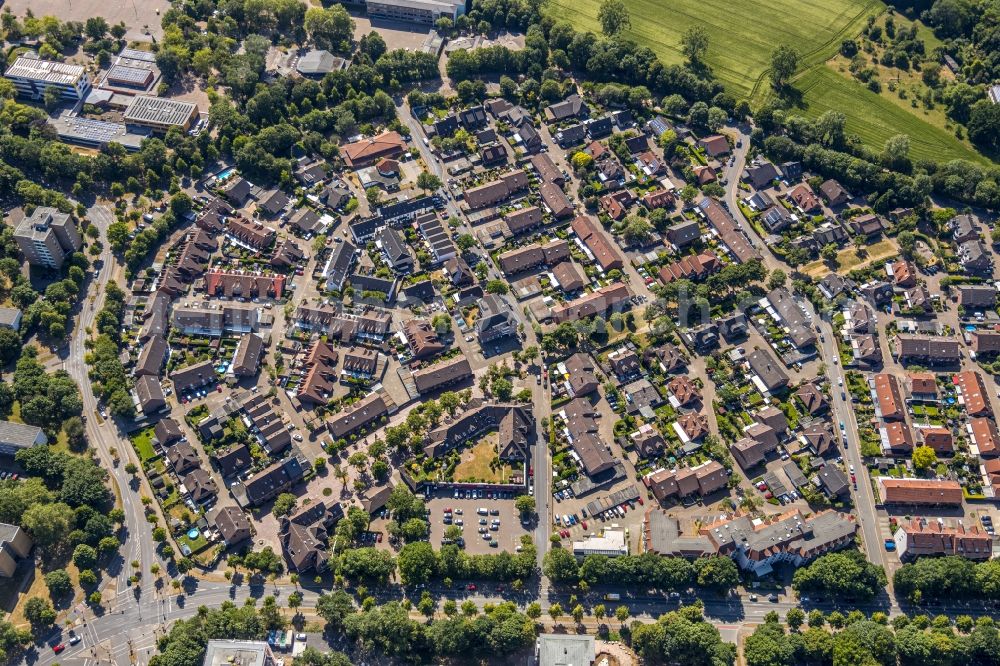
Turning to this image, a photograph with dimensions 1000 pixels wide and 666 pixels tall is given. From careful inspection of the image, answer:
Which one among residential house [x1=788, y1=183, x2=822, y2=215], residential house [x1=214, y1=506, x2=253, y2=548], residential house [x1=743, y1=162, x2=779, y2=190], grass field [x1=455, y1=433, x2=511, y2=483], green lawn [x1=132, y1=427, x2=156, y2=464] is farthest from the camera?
residential house [x1=743, y1=162, x2=779, y2=190]

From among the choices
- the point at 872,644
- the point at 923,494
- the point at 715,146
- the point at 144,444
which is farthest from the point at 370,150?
the point at 872,644

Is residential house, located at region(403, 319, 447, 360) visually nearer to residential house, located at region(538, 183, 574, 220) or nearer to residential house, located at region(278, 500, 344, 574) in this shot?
residential house, located at region(278, 500, 344, 574)

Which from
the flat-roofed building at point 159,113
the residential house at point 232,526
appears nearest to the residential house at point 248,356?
the residential house at point 232,526

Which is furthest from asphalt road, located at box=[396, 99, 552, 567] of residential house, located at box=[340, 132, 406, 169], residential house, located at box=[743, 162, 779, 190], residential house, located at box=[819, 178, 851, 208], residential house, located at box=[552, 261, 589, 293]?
residential house, located at box=[819, 178, 851, 208]

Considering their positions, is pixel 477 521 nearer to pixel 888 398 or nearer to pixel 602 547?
pixel 602 547

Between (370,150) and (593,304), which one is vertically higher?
→ (370,150)

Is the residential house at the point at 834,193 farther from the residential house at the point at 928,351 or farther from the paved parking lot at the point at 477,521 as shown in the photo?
the paved parking lot at the point at 477,521

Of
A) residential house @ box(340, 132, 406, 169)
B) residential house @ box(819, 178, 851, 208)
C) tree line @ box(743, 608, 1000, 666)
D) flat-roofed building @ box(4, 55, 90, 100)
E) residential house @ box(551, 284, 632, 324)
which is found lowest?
tree line @ box(743, 608, 1000, 666)
